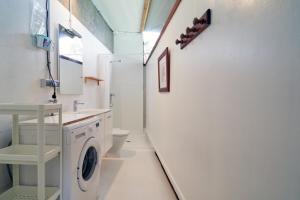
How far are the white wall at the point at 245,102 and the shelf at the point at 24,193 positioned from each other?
1.04 metres

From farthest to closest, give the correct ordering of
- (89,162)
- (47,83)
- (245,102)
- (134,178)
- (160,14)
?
1. (160,14)
2. (134,178)
3. (47,83)
4. (89,162)
5. (245,102)

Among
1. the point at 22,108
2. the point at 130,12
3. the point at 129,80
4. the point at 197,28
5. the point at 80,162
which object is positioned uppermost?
the point at 130,12

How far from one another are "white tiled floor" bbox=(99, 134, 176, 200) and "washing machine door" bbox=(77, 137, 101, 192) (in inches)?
14.2

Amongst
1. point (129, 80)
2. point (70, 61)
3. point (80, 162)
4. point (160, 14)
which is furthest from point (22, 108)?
point (129, 80)

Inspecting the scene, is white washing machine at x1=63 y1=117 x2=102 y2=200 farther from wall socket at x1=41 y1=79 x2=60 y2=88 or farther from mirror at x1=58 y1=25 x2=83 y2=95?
mirror at x1=58 y1=25 x2=83 y2=95

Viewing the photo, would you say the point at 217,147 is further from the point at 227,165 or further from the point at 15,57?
the point at 15,57

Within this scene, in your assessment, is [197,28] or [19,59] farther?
[19,59]

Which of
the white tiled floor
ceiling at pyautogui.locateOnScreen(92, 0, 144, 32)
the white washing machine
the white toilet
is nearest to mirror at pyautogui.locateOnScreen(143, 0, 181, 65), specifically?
ceiling at pyautogui.locateOnScreen(92, 0, 144, 32)

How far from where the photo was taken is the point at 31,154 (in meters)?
1.41

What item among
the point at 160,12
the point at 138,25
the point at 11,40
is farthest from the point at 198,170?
the point at 138,25

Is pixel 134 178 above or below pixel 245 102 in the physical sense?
below

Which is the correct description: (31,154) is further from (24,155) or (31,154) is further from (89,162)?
(89,162)

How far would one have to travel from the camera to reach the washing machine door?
1.68m

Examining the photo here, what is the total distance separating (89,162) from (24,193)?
58cm
